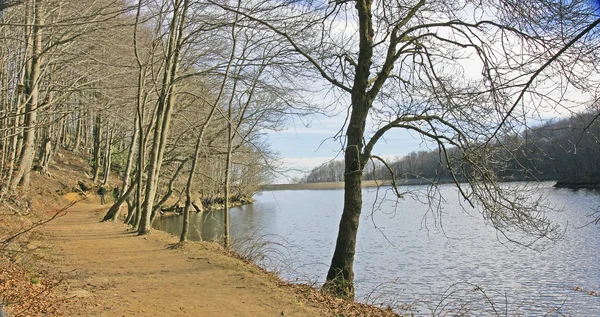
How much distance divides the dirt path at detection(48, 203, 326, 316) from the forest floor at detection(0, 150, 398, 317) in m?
0.01

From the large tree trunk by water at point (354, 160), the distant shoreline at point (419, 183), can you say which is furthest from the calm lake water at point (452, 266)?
the large tree trunk by water at point (354, 160)

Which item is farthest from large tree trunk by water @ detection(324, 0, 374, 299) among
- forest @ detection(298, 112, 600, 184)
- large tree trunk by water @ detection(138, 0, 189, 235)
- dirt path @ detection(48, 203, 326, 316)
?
large tree trunk by water @ detection(138, 0, 189, 235)

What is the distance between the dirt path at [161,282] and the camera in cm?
597

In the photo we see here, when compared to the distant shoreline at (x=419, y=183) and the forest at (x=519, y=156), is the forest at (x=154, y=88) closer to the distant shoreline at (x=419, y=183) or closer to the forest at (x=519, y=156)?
the distant shoreline at (x=419, y=183)

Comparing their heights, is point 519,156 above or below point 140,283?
above

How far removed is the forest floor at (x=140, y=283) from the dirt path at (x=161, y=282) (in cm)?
1

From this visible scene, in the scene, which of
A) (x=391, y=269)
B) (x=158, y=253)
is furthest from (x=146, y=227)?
(x=391, y=269)

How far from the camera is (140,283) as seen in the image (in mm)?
7305

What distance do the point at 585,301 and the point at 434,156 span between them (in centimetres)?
539

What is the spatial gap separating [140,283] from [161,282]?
327mm

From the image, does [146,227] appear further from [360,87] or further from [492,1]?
[492,1]

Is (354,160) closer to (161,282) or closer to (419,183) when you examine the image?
(419,183)

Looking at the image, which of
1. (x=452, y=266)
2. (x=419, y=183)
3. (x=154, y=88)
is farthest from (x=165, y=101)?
(x=452, y=266)

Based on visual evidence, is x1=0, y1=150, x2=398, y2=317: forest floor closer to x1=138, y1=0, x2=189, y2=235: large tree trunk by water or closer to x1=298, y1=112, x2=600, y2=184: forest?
x1=138, y1=0, x2=189, y2=235: large tree trunk by water
